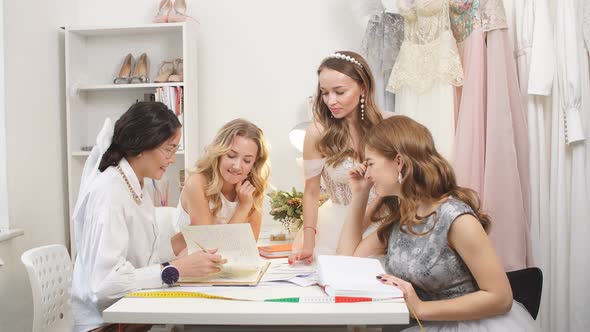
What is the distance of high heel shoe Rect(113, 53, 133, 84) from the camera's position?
12.3 feet

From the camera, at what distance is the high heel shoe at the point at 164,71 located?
370 cm

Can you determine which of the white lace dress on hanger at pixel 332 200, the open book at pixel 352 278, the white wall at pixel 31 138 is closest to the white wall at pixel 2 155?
the white wall at pixel 31 138

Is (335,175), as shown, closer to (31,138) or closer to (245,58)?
(245,58)

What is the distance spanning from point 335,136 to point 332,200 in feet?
1.14

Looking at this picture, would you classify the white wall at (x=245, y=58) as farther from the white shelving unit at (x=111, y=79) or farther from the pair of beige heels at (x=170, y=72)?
the pair of beige heels at (x=170, y=72)

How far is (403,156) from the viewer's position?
68.9 inches

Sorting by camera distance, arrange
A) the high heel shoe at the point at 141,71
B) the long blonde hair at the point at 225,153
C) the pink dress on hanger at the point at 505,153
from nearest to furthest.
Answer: the long blonde hair at the point at 225,153
the pink dress on hanger at the point at 505,153
the high heel shoe at the point at 141,71

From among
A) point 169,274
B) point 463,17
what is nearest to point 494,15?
point 463,17

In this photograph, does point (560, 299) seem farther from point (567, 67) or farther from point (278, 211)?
point (278, 211)

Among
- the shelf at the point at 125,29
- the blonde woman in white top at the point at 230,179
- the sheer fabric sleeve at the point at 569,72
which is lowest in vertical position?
the blonde woman in white top at the point at 230,179

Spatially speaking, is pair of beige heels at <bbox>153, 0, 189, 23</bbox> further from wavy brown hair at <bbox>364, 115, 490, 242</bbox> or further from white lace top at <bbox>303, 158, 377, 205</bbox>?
wavy brown hair at <bbox>364, 115, 490, 242</bbox>

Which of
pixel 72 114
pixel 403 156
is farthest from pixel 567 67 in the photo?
pixel 72 114

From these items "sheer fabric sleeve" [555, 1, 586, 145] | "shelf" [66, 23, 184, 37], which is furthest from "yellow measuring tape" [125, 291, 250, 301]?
"shelf" [66, 23, 184, 37]

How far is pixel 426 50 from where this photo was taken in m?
3.08
